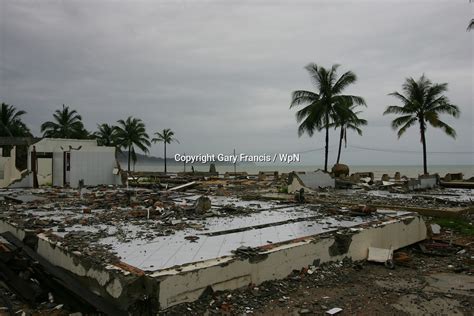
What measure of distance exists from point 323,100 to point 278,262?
64.2 ft

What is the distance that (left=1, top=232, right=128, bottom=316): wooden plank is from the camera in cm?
377

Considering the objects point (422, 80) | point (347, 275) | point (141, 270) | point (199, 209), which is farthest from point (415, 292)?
point (422, 80)

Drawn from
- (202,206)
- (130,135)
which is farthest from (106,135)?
(202,206)

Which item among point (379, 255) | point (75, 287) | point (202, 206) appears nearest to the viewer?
point (75, 287)

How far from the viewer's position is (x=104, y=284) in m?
4.01

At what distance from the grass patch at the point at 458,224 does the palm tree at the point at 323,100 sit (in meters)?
13.5

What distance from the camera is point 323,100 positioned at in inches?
907

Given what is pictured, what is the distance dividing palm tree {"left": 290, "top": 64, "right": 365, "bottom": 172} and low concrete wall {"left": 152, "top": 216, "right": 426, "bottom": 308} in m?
15.9

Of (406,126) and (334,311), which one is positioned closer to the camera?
(334,311)

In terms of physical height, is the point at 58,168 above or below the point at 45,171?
above

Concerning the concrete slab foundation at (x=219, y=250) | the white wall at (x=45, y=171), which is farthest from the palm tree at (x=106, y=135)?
the concrete slab foundation at (x=219, y=250)

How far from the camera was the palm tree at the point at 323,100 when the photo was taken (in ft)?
75.1

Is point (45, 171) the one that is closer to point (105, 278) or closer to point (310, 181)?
point (310, 181)

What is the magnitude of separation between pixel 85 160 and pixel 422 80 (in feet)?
74.2
